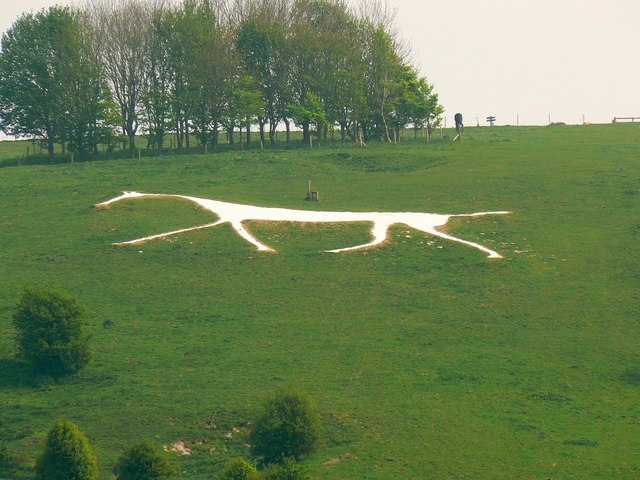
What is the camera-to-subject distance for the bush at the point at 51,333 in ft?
129

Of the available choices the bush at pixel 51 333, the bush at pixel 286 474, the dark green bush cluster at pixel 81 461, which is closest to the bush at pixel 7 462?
the dark green bush cluster at pixel 81 461

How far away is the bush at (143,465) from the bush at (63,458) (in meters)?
1.21

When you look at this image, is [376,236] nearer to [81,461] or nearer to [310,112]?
[81,461]

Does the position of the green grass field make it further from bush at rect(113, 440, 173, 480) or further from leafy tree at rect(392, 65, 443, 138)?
leafy tree at rect(392, 65, 443, 138)

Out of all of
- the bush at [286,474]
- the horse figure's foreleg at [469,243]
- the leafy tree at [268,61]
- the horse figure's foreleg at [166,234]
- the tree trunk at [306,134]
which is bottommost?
the bush at [286,474]

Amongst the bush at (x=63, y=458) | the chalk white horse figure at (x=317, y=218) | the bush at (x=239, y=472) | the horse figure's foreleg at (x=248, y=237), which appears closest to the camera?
the bush at (x=239, y=472)

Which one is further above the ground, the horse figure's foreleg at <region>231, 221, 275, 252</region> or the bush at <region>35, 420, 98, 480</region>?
the horse figure's foreleg at <region>231, 221, 275, 252</region>

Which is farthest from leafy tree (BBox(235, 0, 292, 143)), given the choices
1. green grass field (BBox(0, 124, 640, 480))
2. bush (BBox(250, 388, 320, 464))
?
bush (BBox(250, 388, 320, 464))

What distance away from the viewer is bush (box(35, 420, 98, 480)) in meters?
29.7

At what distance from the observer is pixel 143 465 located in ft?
95.5

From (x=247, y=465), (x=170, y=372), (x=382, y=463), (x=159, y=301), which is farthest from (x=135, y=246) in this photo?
(x=247, y=465)

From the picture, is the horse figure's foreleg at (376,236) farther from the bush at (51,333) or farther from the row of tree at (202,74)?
the row of tree at (202,74)

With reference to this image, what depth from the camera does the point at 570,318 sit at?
4547cm

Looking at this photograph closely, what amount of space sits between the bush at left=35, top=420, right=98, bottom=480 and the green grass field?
2.20m
